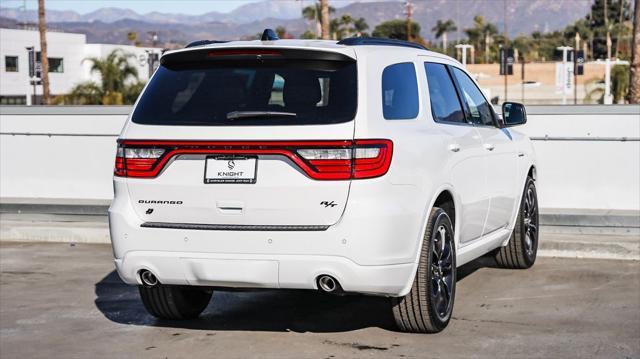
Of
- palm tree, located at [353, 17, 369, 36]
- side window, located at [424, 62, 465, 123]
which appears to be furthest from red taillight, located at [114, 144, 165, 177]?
palm tree, located at [353, 17, 369, 36]

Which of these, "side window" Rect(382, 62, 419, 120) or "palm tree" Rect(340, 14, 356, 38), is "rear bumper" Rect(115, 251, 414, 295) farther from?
"palm tree" Rect(340, 14, 356, 38)

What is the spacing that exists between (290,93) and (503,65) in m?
70.0

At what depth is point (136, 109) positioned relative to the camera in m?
7.09

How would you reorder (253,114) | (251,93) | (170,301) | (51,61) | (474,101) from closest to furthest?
1. (253,114)
2. (251,93)
3. (170,301)
4. (474,101)
5. (51,61)

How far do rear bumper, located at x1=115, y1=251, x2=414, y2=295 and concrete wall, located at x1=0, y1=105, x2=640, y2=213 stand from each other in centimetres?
627

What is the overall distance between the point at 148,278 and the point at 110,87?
2401 inches

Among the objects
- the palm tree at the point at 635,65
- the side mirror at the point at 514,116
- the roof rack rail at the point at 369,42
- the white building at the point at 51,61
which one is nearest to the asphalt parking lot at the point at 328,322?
the side mirror at the point at 514,116

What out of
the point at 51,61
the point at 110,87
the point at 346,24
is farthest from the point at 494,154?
the point at 346,24

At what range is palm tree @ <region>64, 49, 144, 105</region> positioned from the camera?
64.2 meters

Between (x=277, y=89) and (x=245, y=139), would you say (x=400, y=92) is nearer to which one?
(x=277, y=89)

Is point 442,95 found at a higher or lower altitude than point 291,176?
higher

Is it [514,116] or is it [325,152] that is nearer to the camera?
[325,152]

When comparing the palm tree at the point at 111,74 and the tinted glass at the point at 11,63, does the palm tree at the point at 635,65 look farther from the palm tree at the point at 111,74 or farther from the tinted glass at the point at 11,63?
the tinted glass at the point at 11,63

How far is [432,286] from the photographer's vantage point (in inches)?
286
